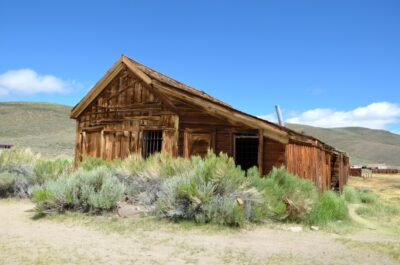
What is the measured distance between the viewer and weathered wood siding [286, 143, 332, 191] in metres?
12.0

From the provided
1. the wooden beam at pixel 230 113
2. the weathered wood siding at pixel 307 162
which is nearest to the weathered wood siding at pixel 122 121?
the wooden beam at pixel 230 113

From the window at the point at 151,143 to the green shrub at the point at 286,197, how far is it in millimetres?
5145

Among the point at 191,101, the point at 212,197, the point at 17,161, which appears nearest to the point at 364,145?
the point at 191,101

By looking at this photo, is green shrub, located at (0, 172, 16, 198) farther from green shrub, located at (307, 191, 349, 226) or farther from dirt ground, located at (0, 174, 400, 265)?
green shrub, located at (307, 191, 349, 226)

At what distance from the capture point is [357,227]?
9562mm

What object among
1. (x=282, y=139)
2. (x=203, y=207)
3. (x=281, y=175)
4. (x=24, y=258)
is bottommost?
(x=24, y=258)

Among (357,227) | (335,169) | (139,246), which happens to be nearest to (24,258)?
(139,246)

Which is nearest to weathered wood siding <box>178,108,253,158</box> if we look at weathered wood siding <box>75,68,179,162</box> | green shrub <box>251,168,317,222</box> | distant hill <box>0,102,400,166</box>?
weathered wood siding <box>75,68,179,162</box>

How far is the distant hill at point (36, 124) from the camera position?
61219 millimetres

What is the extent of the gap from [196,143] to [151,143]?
6.45 ft

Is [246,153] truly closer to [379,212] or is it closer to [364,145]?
[379,212]

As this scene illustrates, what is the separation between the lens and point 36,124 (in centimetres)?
7462

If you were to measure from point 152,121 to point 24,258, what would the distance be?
26.6ft

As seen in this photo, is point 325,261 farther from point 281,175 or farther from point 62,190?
point 62,190
